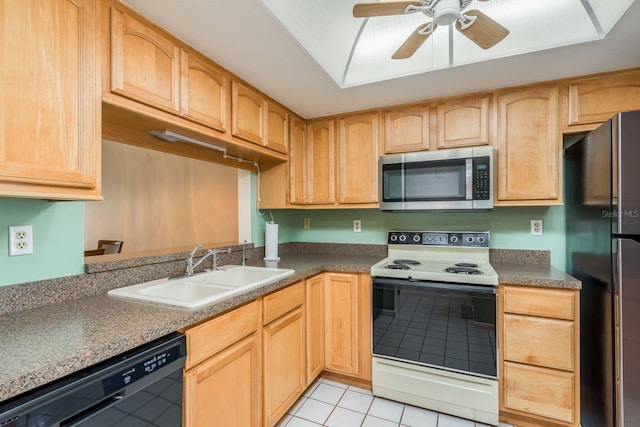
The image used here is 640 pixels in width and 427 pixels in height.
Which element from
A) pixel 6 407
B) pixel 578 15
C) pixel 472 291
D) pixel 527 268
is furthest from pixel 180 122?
pixel 527 268

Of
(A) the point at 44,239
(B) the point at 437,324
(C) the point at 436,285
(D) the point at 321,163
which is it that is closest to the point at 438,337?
(B) the point at 437,324

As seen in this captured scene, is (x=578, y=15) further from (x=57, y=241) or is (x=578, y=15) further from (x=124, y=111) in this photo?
(x=57, y=241)

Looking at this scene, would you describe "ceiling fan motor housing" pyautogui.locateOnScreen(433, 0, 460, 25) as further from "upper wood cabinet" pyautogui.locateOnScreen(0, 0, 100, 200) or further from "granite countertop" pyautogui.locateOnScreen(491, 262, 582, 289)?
"granite countertop" pyautogui.locateOnScreen(491, 262, 582, 289)

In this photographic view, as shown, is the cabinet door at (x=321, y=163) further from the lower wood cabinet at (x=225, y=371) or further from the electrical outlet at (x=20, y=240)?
the electrical outlet at (x=20, y=240)

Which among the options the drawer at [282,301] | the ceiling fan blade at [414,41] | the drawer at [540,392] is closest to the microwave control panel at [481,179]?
the ceiling fan blade at [414,41]

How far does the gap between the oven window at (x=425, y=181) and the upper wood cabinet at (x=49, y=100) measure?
1.82m

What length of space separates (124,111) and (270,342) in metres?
1.34

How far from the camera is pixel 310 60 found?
5.60 feet

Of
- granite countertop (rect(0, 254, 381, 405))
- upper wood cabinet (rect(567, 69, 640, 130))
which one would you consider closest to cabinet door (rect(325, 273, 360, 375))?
granite countertop (rect(0, 254, 381, 405))

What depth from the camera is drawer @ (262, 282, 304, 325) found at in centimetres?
164

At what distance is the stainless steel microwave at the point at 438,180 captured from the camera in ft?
6.72

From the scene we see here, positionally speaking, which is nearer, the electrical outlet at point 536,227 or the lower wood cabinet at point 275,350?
the lower wood cabinet at point 275,350

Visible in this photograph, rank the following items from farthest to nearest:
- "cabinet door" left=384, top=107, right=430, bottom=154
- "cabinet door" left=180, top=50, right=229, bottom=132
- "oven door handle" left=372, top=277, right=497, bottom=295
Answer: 1. "cabinet door" left=384, top=107, right=430, bottom=154
2. "oven door handle" left=372, top=277, right=497, bottom=295
3. "cabinet door" left=180, top=50, right=229, bottom=132

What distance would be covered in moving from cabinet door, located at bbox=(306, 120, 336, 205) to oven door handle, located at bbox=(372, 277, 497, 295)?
0.85m
